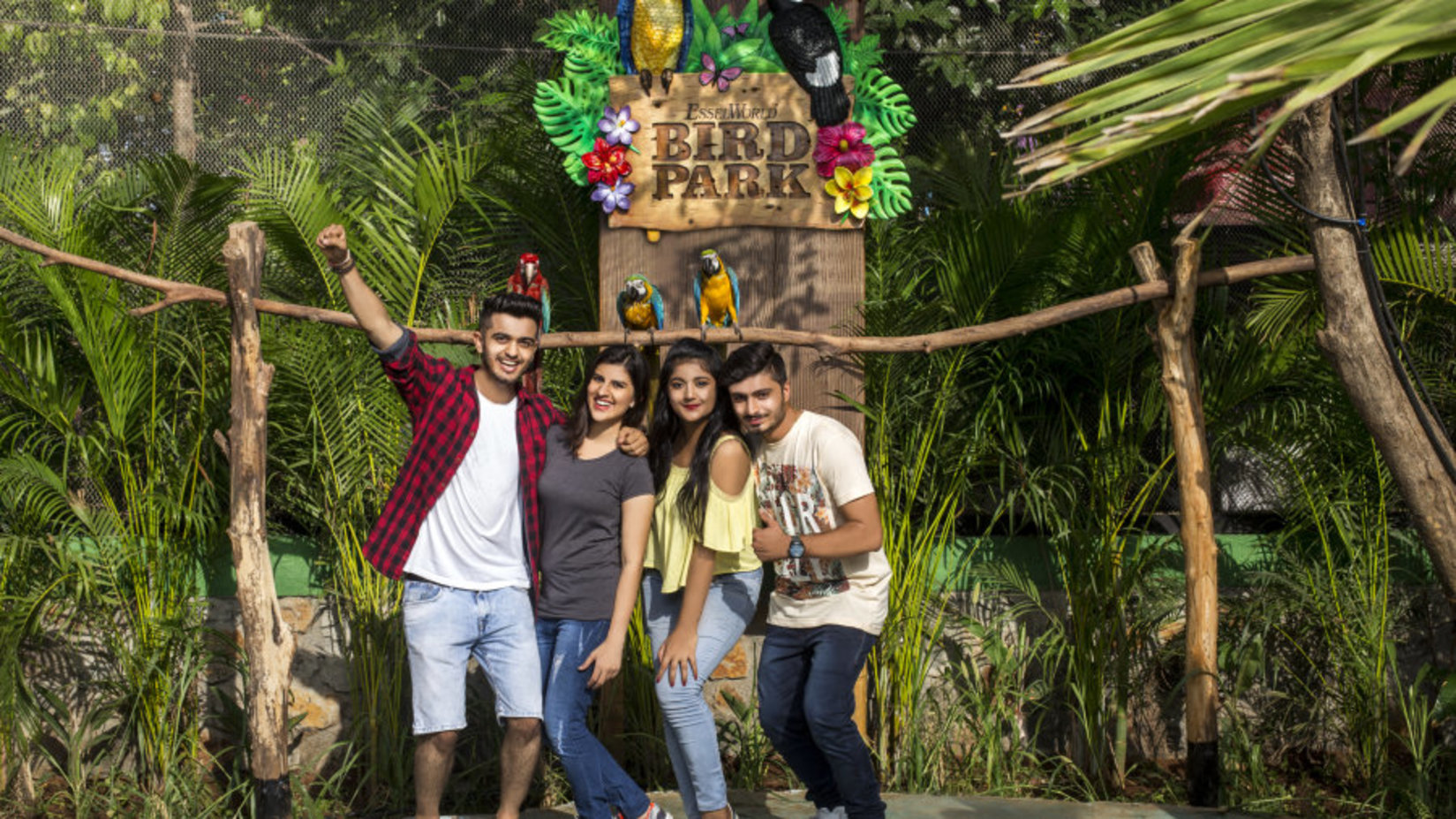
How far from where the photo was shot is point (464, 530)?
3527 mm

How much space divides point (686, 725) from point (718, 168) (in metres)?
1.99

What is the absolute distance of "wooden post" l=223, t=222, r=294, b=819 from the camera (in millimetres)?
3777

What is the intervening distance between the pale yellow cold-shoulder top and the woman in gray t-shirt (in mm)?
100

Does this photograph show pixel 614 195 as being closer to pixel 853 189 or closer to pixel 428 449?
pixel 853 189

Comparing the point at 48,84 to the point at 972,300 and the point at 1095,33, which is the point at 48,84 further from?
the point at 1095,33


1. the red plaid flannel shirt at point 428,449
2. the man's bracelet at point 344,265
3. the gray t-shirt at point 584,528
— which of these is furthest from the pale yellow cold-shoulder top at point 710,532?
the man's bracelet at point 344,265

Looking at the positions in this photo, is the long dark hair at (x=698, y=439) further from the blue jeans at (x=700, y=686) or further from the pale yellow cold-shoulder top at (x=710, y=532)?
the blue jeans at (x=700, y=686)

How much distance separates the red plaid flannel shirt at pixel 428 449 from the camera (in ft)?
11.6

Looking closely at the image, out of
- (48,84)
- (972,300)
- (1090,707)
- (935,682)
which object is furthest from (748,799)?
(48,84)

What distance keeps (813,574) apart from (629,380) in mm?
710

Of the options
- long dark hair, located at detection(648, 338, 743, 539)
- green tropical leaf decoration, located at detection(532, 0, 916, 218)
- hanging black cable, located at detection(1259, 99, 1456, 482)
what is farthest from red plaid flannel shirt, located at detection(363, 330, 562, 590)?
hanging black cable, located at detection(1259, 99, 1456, 482)

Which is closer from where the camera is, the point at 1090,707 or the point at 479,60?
the point at 1090,707

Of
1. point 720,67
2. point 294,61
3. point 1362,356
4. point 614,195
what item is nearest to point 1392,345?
point 1362,356

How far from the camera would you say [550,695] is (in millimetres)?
3562
